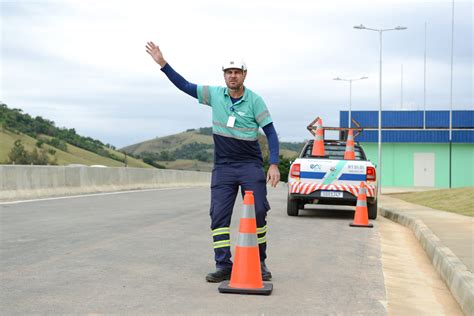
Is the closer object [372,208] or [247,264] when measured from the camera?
[247,264]

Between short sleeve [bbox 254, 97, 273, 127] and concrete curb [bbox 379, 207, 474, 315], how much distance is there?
2370 mm

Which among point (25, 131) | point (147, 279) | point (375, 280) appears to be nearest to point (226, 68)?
point (147, 279)

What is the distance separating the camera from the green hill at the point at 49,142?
8323 centimetres

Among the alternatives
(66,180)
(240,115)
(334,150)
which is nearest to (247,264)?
(240,115)

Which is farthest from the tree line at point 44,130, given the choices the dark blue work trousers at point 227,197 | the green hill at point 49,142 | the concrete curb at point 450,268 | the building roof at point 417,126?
the dark blue work trousers at point 227,197

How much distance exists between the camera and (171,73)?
7.70 m

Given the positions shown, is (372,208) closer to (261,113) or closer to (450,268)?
(450,268)

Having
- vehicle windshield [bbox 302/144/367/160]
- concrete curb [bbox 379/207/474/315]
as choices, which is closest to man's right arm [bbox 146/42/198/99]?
concrete curb [bbox 379/207/474/315]

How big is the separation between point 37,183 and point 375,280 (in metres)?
13.6

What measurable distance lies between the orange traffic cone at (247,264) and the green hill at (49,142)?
6897cm

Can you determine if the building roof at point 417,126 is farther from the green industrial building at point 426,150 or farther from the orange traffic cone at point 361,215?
the orange traffic cone at point 361,215

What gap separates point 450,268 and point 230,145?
2728 millimetres

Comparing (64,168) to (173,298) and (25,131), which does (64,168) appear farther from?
(25,131)

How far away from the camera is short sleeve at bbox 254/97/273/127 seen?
25.0 feet
